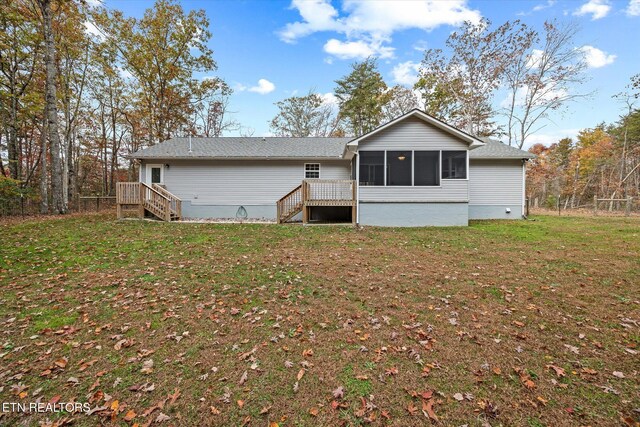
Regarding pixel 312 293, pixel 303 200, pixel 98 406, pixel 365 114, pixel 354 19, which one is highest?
pixel 354 19

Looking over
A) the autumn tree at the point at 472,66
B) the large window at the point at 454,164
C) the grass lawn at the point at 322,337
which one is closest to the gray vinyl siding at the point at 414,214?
the large window at the point at 454,164

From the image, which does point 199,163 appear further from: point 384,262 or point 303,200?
point 384,262

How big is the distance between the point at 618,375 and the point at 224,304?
4761 millimetres

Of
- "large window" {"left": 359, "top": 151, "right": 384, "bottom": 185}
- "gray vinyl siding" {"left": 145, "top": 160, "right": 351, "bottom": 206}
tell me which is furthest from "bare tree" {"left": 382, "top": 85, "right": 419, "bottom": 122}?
"large window" {"left": 359, "top": 151, "right": 384, "bottom": 185}

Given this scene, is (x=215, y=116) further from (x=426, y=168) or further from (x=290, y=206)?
(x=426, y=168)

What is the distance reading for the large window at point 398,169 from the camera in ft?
37.4

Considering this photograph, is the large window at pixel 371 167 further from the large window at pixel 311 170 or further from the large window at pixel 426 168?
the large window at pixel 311 170

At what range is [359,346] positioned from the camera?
327 cm

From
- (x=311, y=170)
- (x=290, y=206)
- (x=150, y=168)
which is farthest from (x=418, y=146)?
(x=150, y=168)

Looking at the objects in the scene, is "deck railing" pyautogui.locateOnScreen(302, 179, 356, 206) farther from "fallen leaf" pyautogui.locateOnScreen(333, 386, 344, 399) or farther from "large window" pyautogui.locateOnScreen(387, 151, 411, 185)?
"fallen leaf" pyautogui.locateOnScreen(333, 386, 344, 399)

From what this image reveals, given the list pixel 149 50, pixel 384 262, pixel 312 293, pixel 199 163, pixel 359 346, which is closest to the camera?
pixel 359 346

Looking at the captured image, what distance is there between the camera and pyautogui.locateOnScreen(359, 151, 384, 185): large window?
1146 centimetres

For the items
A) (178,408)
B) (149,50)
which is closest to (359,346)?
(178,408)

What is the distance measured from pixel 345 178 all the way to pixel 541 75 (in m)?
18.2
